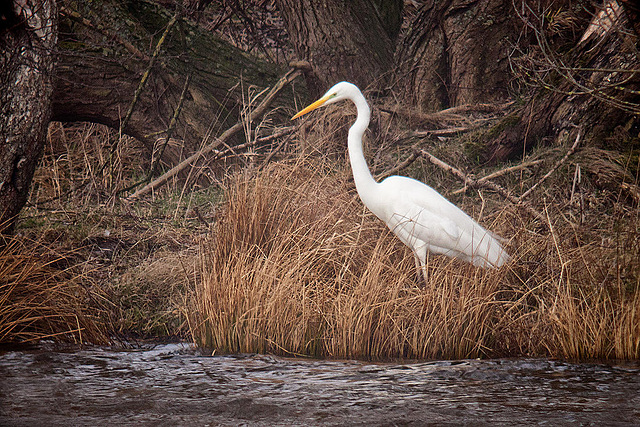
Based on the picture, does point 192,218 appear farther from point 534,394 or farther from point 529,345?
point 534,394

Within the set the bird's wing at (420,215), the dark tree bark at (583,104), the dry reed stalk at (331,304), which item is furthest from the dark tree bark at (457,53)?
Result: the dry reed stalk at (331,304)

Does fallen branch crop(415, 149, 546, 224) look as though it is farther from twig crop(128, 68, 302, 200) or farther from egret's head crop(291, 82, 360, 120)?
twig crop(128, 68, 302, 200)

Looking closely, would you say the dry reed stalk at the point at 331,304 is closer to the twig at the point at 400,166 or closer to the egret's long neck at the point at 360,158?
the egret's long neck at the point at 360,158

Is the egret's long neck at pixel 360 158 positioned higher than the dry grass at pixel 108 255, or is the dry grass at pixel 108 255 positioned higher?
the egret's long neck at pixel 360 158

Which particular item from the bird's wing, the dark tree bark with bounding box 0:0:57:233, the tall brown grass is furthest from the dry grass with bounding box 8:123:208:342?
the bird's wing

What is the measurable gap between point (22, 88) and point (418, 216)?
238 centimetres

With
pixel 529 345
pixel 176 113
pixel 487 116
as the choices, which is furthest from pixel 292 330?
pixel 487 116

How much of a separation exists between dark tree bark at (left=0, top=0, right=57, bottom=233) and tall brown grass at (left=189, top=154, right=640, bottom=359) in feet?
3.74

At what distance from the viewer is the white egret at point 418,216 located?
4.18 metres

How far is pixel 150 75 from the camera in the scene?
6375mm

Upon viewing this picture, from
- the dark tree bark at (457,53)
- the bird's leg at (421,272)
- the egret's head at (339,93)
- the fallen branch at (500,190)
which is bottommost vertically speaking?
the bird's leg at (421,272)

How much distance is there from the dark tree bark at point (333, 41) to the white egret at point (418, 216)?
242 cm

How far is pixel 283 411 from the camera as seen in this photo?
282 cm

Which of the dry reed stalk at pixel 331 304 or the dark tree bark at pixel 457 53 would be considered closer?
the dry reed stalk at pixel 331 304
